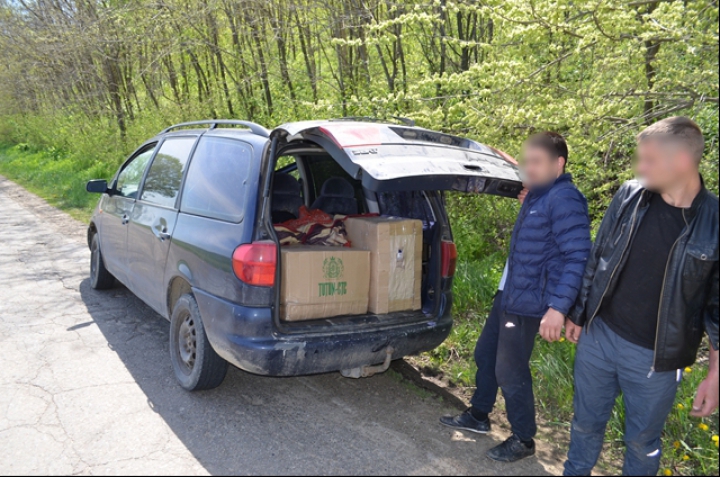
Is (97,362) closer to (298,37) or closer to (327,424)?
(327,424)

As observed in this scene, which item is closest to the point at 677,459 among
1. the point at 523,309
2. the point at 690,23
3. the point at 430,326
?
the point at 523,309

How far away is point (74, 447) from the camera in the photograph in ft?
11.7

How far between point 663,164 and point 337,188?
2.89m

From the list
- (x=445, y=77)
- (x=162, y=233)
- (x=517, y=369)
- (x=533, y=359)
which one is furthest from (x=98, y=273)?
(x=517, y=369)

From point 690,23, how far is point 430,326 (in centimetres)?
268

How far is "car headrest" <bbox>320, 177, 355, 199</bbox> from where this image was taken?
5148 millimetres

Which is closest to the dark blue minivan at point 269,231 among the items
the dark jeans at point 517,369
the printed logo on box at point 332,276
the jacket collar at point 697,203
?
the printed logo on box at point 332,276

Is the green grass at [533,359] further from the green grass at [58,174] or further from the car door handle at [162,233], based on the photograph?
the green grass at [58,174]

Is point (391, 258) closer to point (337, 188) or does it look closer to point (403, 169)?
point (403, 169)

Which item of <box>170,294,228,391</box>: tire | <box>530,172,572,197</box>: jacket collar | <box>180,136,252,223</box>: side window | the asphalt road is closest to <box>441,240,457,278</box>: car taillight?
the asphalt road

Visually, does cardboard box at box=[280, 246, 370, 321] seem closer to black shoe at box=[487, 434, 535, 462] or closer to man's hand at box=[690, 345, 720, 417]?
black shoe at box=[487, 434, 535, 462]

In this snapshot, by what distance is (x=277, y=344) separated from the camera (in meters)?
3.74

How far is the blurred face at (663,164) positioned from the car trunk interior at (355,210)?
189 centimetres

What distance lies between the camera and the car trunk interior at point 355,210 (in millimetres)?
3971
